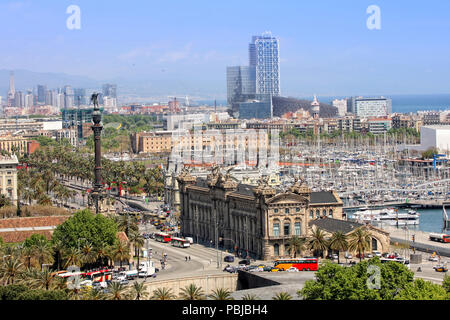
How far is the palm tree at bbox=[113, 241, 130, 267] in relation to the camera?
57562 mm

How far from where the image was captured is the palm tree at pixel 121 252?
189 feet

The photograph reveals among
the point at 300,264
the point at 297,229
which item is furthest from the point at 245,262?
the point at 300,264

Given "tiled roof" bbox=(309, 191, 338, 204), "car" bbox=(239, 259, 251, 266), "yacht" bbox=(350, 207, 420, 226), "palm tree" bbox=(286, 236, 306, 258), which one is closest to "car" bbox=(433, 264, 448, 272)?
"palm tree" bbox=(286, 236, 306, 258)

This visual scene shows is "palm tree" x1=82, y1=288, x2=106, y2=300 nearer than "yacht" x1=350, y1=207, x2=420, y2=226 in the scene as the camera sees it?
Yes

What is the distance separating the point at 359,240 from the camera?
190ft

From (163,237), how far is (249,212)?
10.7m

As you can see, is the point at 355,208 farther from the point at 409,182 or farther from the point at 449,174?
the point at 449,174

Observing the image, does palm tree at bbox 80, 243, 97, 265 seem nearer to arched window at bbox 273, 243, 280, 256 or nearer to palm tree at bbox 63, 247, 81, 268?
palm tree at bbox 63, 247, 81, 268

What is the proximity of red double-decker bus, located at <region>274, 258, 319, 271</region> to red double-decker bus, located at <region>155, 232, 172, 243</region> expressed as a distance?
17.3 m

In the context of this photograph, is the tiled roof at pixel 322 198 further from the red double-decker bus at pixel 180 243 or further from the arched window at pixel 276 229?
the red double-decker bus at pixel 180 243

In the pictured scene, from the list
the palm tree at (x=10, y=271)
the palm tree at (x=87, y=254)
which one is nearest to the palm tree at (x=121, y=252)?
the palm tree at (x=87, y=254)

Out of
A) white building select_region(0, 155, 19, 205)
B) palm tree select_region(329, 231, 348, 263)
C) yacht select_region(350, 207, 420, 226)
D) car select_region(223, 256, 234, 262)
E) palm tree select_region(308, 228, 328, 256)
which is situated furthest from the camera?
white building select_region(0, 155, 19, 205)

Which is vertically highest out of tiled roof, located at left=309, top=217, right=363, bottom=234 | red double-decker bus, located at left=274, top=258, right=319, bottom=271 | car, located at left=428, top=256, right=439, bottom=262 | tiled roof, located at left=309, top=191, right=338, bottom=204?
tiled roof, located at left=309, top=191, right=338, bottom=204

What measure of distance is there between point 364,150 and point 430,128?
617 inches
